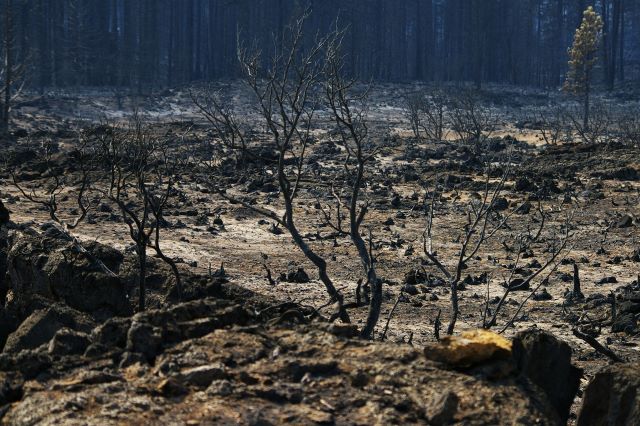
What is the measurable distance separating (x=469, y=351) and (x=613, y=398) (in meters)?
0.86

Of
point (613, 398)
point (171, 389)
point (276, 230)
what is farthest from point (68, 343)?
point (276, 230)

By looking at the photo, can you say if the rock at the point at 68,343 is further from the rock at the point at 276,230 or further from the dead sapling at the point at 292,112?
the rock at the point at 276,230

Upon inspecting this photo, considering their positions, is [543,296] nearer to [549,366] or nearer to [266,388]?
[549,366]

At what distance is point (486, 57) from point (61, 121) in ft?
118

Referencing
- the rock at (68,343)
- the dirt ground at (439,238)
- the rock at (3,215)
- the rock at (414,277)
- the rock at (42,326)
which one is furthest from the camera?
the rock at (414,277)

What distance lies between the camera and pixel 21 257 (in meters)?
9.18

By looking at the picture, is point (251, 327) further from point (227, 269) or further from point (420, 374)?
point (227, 269)

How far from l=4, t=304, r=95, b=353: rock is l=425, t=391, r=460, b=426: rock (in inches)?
109

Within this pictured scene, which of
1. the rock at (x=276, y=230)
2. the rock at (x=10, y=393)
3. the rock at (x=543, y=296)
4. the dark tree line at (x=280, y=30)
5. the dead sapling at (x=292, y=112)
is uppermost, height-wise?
the dark tree line at (x=280, y=30)

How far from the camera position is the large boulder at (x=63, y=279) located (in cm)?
848

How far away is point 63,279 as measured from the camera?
8773mm

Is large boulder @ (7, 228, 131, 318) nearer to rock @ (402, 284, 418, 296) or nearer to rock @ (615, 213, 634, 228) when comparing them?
rock @ (402, 284, 418, 296)

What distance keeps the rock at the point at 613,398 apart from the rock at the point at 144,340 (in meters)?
2.32

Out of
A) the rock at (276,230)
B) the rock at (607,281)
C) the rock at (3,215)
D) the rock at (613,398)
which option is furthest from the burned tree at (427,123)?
the rock at (613,398)
